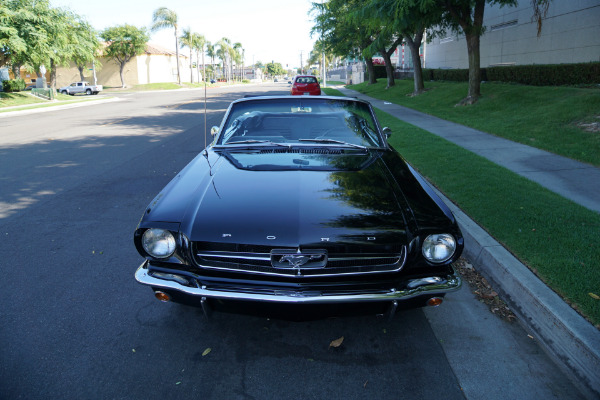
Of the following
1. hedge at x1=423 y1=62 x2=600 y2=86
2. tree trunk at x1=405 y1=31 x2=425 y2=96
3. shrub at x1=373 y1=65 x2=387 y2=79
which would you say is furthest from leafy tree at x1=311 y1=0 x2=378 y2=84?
shrub at x1=373 y1=65 x2=387 y2=79

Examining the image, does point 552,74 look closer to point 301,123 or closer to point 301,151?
point 301,123

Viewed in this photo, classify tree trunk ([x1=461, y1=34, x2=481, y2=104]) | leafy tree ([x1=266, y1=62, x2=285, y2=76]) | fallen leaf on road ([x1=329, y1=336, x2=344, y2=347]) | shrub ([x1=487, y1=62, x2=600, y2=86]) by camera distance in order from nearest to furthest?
fallen leaf on road ([x1=329, y1=336, x2=344, y2=347]), shrub ([x1=487, y1=62, x2=600, y2=86]), tree trunk ([x1=461, y1=34, x2=481, y2=104]), leafy tree ([x1=266, y1=62, x2=285, y2=76])

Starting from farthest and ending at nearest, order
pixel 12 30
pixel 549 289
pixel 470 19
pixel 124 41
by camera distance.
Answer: pixel 124 41, pixel 12 30, pixel 470 19, pixel 549 289

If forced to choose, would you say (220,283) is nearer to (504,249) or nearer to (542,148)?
(504,249)

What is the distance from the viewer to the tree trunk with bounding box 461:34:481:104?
606 inches

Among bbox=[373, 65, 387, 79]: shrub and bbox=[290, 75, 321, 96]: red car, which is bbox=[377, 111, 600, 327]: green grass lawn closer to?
bbox=[290, 75, 321, 96]: red car

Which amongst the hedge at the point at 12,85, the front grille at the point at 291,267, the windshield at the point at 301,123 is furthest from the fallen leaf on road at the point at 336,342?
the hedge at the point at 12,85

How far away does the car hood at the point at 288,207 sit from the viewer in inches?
96.7

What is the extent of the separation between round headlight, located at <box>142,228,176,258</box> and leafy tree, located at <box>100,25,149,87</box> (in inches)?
2410

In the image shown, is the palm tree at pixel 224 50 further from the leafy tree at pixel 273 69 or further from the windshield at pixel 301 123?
the windshield at pixel 301 123

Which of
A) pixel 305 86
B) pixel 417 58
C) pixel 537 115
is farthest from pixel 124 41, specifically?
pixel 537 115

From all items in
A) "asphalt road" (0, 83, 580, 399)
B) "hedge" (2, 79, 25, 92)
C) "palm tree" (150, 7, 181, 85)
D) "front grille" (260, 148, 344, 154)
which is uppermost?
"palm tree" (150, 7, 181, 85)

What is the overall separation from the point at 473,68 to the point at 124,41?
52.5 metres

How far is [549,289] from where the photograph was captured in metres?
3.21
